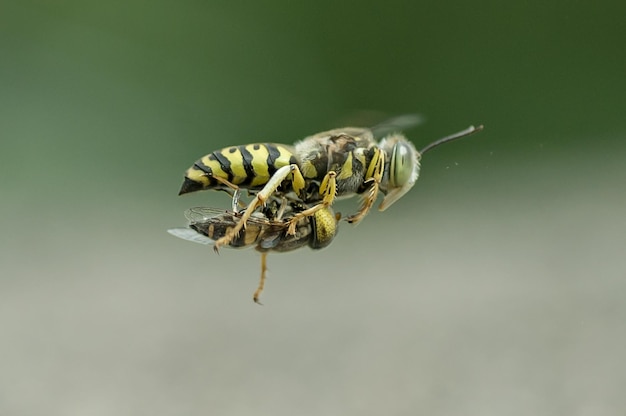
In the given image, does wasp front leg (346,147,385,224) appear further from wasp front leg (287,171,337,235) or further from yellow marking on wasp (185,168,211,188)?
yellow marking on wasp (185,168,211,188)

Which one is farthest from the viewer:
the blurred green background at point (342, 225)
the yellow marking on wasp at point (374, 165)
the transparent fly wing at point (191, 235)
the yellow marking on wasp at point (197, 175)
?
the blurred green background at point (342, 225)

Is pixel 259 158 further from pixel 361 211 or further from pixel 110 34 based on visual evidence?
pixel 110 34

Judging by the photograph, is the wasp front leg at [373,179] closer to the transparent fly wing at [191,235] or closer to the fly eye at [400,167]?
the fly eye at [400,167]

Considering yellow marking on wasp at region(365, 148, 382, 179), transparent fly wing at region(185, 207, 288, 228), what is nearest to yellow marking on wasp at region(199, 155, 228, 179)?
transparent fly wing at region(185, 207, 288, 228)

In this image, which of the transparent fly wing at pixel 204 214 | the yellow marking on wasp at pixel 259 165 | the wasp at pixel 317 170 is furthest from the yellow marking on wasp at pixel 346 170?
the transparent fly wing at pixel 204 214

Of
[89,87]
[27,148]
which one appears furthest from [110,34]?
[27,148]

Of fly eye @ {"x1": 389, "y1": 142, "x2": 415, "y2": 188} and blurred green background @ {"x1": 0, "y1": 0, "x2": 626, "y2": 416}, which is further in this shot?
blurred green background @ {"x1": 0, "y1": 0, "x2": 626, "y2": 416}
